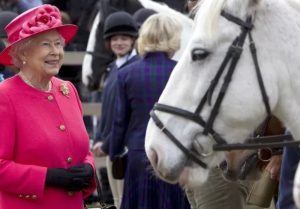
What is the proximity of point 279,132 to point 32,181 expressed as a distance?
4.60 ft

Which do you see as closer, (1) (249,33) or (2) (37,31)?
(1) (249,33)

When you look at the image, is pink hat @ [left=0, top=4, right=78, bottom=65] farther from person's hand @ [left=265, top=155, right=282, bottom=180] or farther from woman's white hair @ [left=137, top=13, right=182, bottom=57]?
woman's white hair @ [left=137, top=13, right=182, bottom=57]

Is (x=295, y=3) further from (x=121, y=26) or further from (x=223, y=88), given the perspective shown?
(x=121, y=26)

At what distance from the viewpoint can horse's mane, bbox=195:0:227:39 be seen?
4.94 m

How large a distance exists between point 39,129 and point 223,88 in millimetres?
1190

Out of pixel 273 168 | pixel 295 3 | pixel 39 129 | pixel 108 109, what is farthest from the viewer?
pixel 108 109

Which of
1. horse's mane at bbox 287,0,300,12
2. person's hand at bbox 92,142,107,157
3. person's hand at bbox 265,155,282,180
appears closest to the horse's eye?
horse's mane at bbox 287,0,300,12

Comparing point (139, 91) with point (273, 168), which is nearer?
point (273, 168)

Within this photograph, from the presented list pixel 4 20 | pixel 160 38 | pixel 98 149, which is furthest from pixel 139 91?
pixel 98 149

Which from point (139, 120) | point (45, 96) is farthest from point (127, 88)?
point (45, 96)

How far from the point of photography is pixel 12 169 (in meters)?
5.49

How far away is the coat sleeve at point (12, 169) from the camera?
216 inches

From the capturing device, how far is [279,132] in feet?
18.9

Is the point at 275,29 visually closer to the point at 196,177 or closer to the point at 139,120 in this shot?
the point at 196,177
